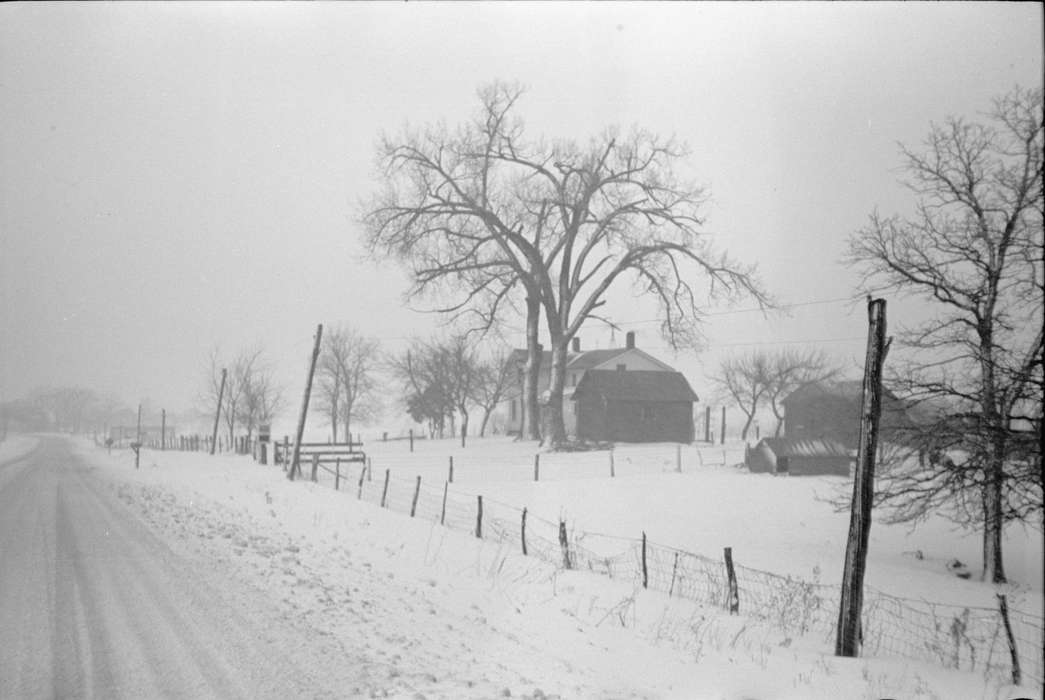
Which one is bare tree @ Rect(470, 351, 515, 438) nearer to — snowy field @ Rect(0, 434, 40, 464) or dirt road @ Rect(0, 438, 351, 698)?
snowy field @ Rect(0, 434, 40, 464)

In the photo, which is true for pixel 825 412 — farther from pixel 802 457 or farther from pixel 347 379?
pixel 347 379

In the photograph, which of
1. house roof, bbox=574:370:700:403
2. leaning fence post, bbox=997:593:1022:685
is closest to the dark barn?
house roof, bbox=574:370:700:403

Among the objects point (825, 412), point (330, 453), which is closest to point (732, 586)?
point (330, 453)

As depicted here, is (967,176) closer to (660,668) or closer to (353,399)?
(660,668)

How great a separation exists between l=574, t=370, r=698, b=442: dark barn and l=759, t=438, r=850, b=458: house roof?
31.0 ft

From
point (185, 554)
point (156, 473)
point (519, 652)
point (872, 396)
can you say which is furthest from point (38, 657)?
point (156, 473)

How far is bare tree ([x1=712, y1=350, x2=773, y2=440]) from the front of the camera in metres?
39.2

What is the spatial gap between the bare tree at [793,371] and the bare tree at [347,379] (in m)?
13.3

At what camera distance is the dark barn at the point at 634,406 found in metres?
33.8

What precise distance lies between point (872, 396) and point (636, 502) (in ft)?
30.6

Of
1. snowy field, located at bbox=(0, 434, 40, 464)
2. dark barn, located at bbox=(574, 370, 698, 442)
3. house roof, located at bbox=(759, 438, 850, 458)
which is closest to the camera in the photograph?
snowy field, located at bbox=(0, 434, 40, 464)

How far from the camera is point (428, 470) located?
17562mm

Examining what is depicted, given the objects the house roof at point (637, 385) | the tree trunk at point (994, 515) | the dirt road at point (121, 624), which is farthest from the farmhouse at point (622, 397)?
the dirt road at point (121, 624)

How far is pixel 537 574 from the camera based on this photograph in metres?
10.3
